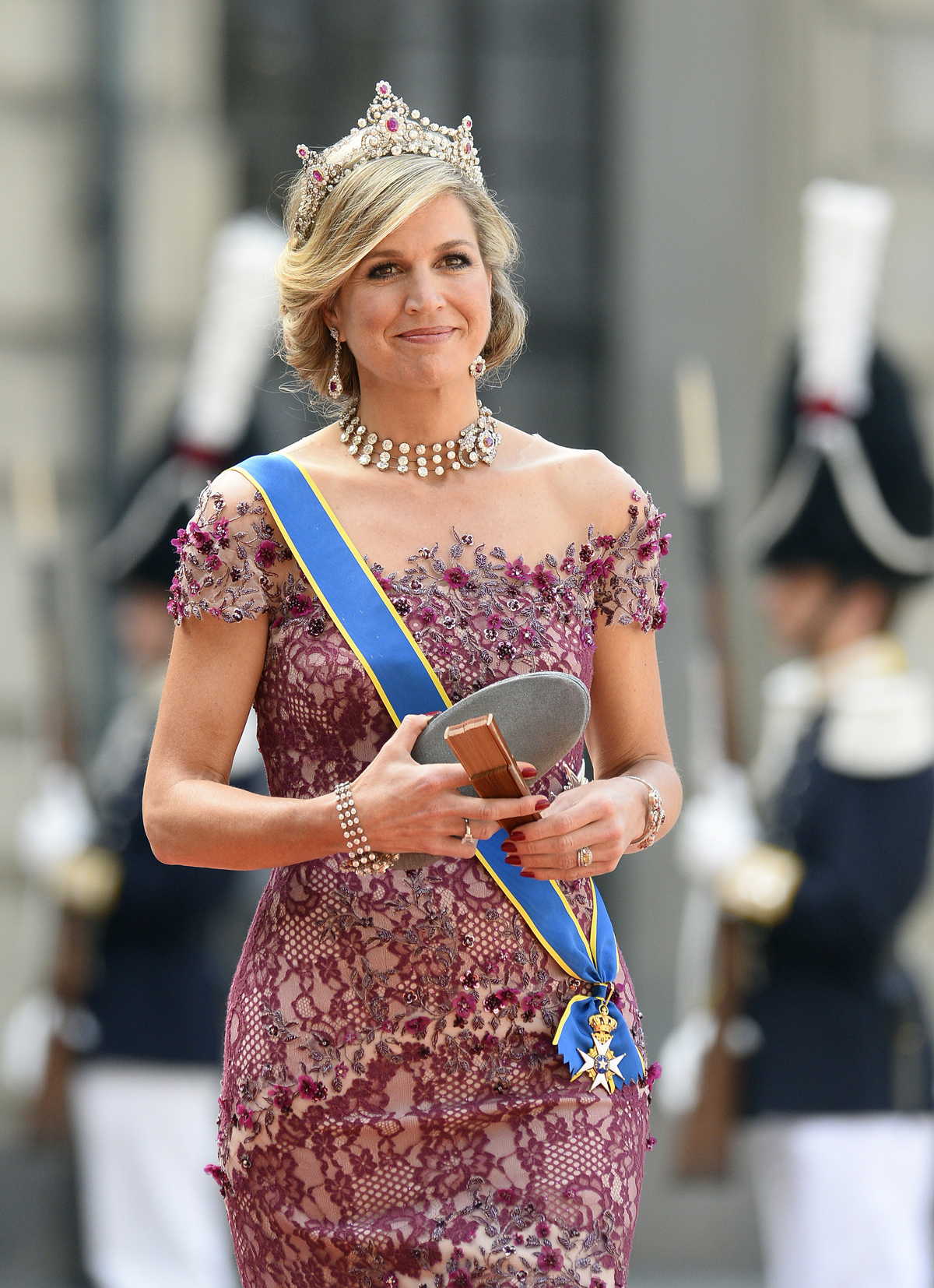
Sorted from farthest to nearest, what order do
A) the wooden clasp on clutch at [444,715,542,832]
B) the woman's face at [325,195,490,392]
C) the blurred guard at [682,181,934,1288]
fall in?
the blurred guard at [682,181,934,1288] < the woman's face at [325,195,490,392] < the wooden clasp on clutch at [444,715,542,832]

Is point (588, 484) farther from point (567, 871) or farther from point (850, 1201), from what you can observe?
point (850, 1201)

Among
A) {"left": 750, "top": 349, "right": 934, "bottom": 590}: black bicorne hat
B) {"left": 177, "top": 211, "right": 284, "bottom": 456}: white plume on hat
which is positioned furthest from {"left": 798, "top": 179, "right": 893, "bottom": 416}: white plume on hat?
{"left": 177, "top": 211, "right": 284, "bottom": 456}: white plume on hat

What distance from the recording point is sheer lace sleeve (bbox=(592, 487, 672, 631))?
7.87 feet

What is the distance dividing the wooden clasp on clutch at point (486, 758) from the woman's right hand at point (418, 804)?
0.04 feet

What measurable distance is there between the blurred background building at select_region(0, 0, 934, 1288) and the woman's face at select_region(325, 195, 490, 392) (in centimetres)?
478

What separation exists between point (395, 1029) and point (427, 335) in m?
0.79

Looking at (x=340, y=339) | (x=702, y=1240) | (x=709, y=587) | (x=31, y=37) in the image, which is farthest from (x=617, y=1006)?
(x=31, y=37)

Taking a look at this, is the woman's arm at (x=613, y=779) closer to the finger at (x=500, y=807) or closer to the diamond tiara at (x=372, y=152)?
the finger at (x=500, y=807)

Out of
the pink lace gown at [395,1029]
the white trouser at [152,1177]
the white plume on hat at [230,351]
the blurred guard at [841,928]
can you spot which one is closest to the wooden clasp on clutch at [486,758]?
the pink lace gown at [395,1029]

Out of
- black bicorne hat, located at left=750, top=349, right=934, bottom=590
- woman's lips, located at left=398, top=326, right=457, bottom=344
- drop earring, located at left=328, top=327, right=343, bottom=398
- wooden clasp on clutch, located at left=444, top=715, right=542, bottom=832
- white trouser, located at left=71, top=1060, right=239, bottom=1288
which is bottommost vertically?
white trouser, located at left=71, top=1060, right=239, bottom=1288

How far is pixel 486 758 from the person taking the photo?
1.99 metres

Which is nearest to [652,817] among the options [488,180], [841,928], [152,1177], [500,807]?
[500,807]

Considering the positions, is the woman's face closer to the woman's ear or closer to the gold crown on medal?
the woman's ear

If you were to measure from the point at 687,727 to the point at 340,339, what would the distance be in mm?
5014
